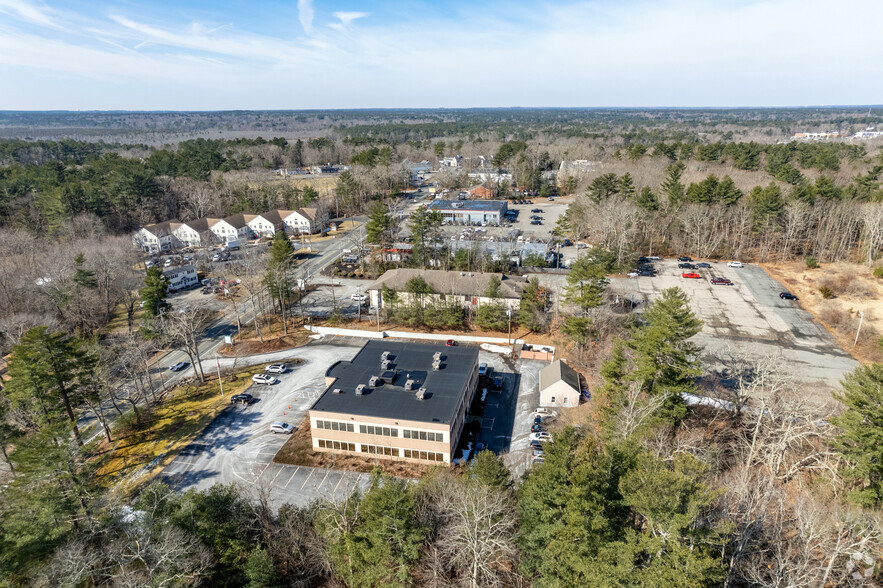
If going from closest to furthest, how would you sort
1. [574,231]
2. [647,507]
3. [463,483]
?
[647,507]
[463,483]
[574,231]

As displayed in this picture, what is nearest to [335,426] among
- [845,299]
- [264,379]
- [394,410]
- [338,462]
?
[338,462]

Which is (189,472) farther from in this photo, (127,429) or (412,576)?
(412,576)

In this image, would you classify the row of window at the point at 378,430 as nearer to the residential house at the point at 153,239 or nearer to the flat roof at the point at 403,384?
the flat roof at the point at 403,384

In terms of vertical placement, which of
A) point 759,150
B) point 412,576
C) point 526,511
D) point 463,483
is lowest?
Answer: point 412,576

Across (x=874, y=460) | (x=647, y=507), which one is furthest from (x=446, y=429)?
(x=874, y=460)

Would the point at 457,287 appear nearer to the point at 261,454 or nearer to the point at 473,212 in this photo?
the point at 261,454

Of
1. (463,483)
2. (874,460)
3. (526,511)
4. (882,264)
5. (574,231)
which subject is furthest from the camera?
(574,231)
